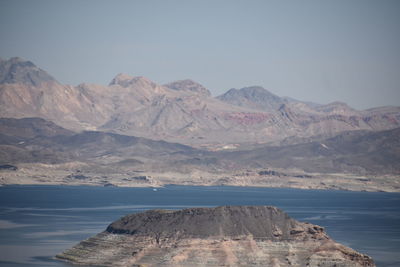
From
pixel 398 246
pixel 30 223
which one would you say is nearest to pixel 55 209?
pixel 30 223

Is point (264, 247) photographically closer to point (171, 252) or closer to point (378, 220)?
point (171, 252)

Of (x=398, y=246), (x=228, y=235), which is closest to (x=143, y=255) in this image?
(x=228, y=235)

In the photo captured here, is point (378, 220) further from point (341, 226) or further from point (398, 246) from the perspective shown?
point (398, 246)

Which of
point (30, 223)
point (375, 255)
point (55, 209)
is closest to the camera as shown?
point (375, 255)

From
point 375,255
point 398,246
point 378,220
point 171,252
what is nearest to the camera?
point 171,252

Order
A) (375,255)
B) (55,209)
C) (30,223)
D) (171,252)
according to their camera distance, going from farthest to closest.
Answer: (55,209) → (30,223) → (375,255) → (171,252)

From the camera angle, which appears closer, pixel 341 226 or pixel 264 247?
pixel 264 247
